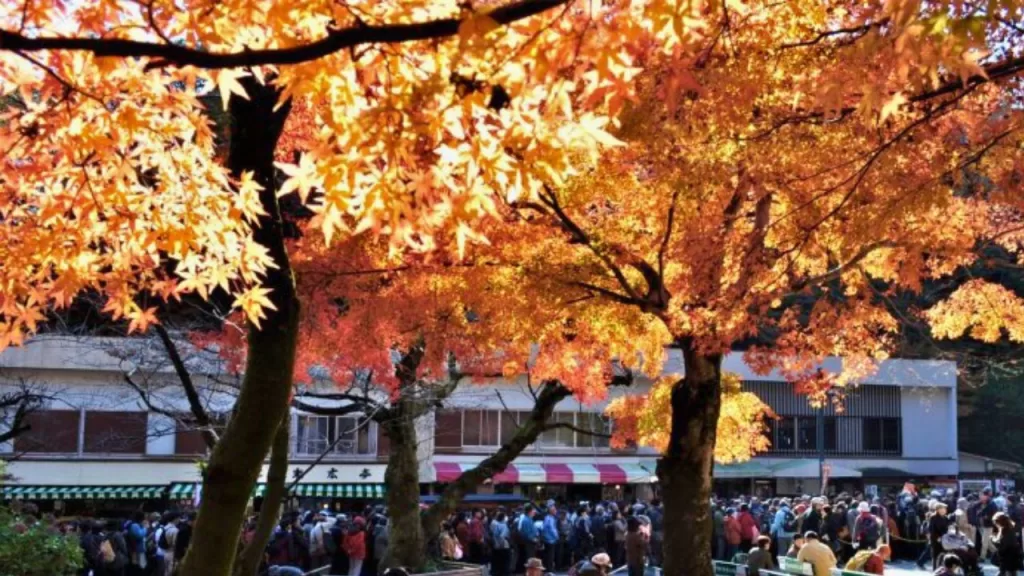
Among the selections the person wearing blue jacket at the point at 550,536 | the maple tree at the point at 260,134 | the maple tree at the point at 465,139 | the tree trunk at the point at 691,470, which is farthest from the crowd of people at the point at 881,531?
the maple tree at the point at 260,134

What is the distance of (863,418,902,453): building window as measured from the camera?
4922cm

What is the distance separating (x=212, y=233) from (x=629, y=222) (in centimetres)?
714

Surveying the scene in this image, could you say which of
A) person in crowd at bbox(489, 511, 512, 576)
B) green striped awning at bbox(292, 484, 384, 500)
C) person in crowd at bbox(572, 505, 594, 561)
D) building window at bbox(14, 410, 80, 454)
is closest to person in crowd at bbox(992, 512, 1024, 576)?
person in crowd at bbox(572, 505, 594, 561)

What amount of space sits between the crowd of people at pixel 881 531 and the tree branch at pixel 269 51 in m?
12.4

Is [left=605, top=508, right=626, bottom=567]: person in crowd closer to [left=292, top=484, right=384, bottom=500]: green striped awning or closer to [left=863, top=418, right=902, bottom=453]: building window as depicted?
[left=292, top=484, right=384, bottom=500]: green striped awning

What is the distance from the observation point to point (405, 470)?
16188 mm

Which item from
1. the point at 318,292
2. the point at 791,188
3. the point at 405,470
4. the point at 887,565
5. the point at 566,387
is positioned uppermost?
the point at 791,188

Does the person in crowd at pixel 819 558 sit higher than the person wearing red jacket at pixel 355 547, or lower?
higher

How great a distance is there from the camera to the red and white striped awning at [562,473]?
127ft

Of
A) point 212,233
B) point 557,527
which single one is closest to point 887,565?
point 557,527

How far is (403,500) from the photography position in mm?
16016

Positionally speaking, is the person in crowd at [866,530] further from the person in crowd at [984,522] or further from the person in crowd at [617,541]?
the person in crowd at [617,541]

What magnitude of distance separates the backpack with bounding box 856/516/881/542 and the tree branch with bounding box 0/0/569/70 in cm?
2061

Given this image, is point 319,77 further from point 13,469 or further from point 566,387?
point 13,469
